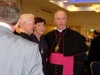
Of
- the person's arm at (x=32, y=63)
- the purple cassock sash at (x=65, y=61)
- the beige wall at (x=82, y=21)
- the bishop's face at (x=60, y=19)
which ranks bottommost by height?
the beige wall at (x=82, y=21)

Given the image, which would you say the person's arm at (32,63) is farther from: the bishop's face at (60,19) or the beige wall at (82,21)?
the beige wall at (82,21)

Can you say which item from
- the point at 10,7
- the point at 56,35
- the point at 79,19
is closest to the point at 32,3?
the point at 79,19

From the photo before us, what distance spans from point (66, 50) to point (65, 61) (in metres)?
0.14

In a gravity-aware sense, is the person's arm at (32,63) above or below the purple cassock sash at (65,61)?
above

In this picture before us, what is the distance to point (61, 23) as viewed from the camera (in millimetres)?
2836

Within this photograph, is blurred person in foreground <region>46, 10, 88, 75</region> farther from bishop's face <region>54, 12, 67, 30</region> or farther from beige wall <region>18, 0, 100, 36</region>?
beige wall <region>18, 0, 100, 36</region>

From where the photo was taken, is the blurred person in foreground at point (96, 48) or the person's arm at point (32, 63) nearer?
the person's arm at point (32, 63)

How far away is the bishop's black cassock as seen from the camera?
2.83m

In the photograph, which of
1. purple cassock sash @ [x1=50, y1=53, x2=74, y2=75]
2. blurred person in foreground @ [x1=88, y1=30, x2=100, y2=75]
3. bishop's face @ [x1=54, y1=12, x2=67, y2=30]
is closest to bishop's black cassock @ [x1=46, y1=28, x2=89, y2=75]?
purple cassock sash @ [x1=50, y1=53, x2=74, y2=75]

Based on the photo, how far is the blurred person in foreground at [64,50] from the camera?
283cm

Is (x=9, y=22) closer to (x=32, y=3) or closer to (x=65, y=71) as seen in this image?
(x=65, y=71)

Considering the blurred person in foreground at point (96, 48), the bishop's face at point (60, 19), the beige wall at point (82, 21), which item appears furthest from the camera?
the beige wall at point (82, 21)

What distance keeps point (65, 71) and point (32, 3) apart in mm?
6968

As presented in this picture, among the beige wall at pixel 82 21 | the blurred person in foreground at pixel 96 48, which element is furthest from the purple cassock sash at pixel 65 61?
the beige wall at pixel 82 21
